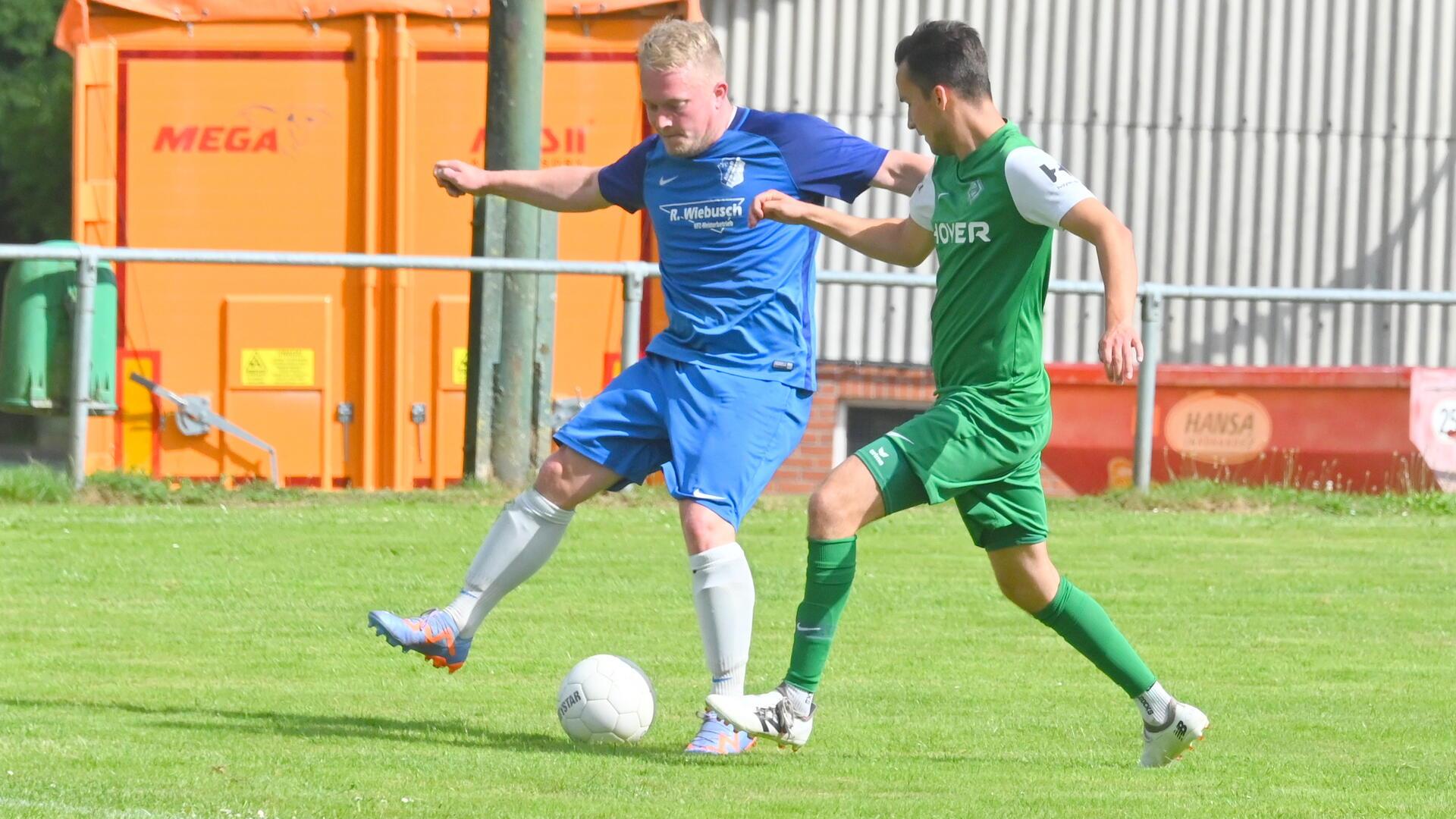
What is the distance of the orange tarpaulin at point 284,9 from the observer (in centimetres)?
1419

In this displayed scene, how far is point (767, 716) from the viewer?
5398 mm

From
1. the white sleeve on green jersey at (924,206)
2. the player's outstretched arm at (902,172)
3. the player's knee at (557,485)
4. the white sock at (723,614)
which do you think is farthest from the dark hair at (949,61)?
the player's knee at (557,485)

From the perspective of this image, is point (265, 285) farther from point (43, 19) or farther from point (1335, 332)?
point (43, 19)

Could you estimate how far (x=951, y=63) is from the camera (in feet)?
18.2

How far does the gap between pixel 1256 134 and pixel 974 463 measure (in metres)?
11.2

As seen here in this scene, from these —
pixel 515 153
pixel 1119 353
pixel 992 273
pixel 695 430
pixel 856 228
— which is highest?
pixel 515 153

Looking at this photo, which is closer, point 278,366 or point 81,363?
point 81,363

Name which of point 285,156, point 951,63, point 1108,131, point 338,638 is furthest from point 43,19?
point 951,63

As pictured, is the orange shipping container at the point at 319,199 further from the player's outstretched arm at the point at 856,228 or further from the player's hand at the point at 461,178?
the player's outstretched arm at the point at 856,228

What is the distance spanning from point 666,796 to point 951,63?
209 cm

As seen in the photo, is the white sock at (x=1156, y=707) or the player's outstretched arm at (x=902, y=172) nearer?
the white sock at (x=1156, y=707)

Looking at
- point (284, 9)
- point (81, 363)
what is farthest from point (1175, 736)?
point (284, 9)

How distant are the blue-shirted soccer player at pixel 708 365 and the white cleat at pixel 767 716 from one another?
0.27m

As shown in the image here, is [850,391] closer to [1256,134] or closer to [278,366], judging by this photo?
[1256,134]
